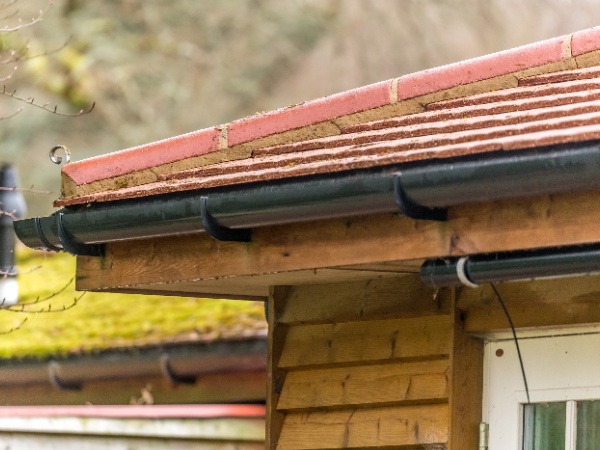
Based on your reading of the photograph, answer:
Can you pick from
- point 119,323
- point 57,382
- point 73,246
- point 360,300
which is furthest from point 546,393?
point 119,323

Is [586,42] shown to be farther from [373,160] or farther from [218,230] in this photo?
[218,230]

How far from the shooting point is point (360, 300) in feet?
14.2

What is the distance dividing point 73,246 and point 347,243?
1056 mm

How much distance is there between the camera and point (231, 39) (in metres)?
23.8

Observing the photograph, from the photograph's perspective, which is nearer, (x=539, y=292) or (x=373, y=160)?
(x=373, y=160)

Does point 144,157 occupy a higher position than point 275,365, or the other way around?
point 144,157

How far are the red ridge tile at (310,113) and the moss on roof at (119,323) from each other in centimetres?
251

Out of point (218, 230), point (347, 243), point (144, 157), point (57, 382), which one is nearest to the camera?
point (347, 243)

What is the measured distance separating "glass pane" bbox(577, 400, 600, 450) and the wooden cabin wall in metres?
0.34

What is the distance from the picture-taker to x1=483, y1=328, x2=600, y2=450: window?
382 cm

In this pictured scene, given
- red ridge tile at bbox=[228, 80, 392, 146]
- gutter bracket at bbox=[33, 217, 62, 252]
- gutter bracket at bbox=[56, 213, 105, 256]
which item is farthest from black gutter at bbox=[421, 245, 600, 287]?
gutter bracket at bbox=[33, 217, 62, 252]

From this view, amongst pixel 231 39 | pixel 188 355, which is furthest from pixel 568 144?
pixel 231 39

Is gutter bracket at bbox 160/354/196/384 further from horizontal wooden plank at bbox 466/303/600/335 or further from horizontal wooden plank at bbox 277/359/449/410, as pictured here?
horizontal wooden plank at bbox 466/303/600/335

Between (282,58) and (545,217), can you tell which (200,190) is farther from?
(282,58)
